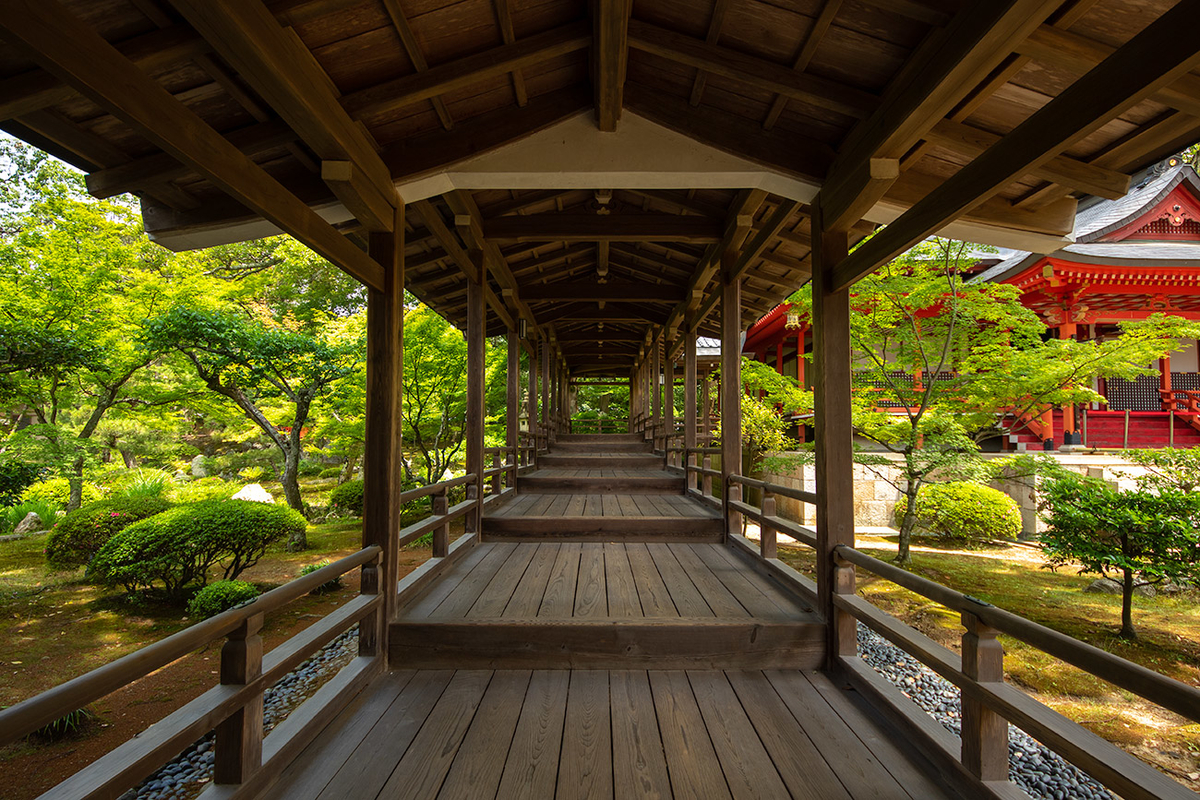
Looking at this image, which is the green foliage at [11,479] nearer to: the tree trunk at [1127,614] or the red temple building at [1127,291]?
the red temple building at [1127,291]

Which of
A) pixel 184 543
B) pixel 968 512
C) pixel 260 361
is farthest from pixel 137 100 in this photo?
pixel 968 512

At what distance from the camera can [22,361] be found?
22.7ft

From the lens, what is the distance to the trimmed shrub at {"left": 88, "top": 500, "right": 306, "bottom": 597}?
20.0 feet

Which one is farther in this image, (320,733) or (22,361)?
(22,361)

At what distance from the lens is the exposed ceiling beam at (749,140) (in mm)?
3326

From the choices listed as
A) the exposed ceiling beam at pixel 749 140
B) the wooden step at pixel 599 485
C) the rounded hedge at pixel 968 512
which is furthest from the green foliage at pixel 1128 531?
the exposed ceiling beam at pixel 749 140

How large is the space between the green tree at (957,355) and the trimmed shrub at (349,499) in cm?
902

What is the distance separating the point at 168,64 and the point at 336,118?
60 cm

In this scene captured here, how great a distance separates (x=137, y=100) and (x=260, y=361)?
27.8 feet

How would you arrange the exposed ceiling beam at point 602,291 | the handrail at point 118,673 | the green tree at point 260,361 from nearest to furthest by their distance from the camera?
the handrail at point 118,673 < the exposed ceiling beam at point 602,291 < the green tree at point 260,361

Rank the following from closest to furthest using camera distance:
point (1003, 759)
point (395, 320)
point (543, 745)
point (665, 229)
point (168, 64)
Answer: point (1003, 759) < point (168, 64) < point (543, 745) < point (395, 320) < point (665, 229)

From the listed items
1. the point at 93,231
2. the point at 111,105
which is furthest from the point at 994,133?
the point at 93,231

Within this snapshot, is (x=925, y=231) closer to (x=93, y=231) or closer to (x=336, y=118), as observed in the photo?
(x=336, y=118)

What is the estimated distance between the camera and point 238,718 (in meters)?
1.86
